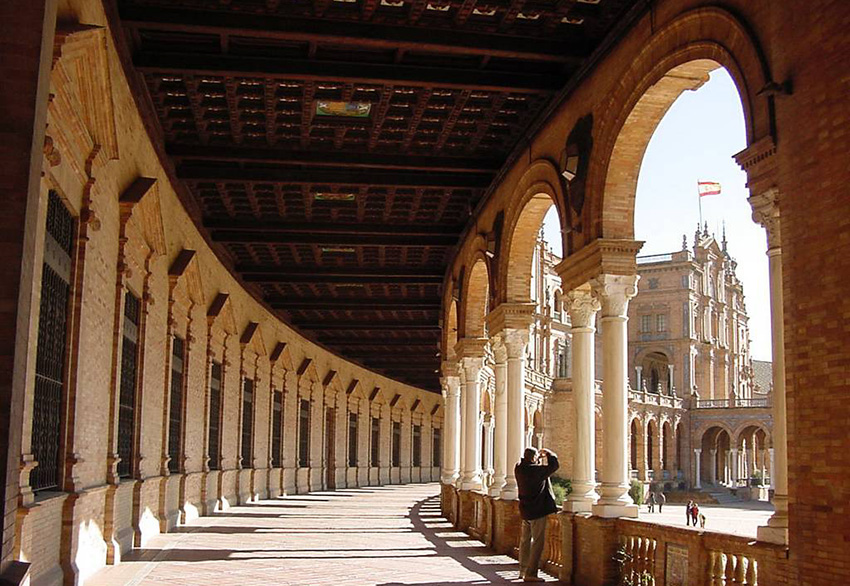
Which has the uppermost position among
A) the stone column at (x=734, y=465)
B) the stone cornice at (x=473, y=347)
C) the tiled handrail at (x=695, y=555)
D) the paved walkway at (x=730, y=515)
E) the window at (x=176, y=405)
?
the stone cornice at (x=473, y=347)

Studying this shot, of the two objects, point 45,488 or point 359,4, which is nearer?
point 45,488

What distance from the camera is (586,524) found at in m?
11.8

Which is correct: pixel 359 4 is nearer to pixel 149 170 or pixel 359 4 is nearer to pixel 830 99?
pixel 149 170

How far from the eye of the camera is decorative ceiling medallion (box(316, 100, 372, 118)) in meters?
14.8

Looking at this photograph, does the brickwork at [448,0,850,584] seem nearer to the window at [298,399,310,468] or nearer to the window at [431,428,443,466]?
the window at [298,399,310,468]

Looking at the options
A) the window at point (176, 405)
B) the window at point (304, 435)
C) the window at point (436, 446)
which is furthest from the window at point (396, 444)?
the window at point (176, 405)

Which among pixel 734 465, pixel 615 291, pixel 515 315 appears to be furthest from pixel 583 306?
pixel 734 465

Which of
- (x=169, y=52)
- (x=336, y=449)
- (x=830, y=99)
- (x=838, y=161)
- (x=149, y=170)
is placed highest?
(x=169, y=52)

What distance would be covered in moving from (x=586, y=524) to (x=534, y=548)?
880 mm

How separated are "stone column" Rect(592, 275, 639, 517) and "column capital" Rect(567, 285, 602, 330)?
0.62 m

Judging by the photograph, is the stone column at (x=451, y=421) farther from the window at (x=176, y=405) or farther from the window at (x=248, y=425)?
the window at (x=176, y=405)

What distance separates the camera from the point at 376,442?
50438 mm

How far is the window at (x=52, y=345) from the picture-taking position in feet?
30.1

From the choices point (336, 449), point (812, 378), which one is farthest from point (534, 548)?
point (336, 449)
